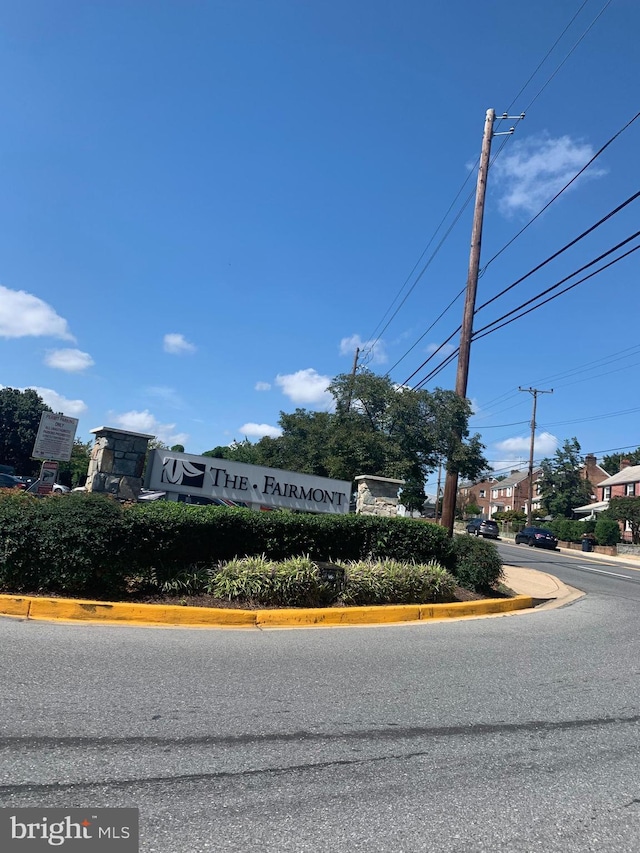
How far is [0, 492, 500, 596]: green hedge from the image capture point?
7156mm

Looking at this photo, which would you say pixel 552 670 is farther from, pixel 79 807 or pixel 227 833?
pixel 79 807

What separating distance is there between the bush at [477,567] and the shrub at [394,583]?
0.86m

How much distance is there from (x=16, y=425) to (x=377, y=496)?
53.5 m

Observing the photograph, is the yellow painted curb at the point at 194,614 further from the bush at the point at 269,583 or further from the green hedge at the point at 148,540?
the green hedge at the point at 148,540

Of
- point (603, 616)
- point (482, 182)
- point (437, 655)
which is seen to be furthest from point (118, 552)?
point (482, 182)

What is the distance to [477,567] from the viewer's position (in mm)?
10312

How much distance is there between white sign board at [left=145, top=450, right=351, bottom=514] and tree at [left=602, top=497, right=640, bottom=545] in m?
30.9

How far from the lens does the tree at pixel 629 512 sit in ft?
120

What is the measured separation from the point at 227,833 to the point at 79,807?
751mm

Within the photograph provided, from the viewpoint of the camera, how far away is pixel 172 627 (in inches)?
269

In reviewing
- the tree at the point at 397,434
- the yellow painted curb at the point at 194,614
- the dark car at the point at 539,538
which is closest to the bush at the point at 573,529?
the dark car at the point at 539,538

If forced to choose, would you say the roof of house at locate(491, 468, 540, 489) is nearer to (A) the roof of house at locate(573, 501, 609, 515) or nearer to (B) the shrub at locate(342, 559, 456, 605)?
(A) the roof of house at locate(573, 501, 609, 515)

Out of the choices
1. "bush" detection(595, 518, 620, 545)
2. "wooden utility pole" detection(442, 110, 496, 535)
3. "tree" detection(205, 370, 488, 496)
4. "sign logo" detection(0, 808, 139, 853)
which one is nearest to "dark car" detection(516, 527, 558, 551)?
"bush" detection(595, 518, 620, 545)

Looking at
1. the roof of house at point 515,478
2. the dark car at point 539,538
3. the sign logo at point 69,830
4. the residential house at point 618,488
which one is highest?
the roof of house at point 515,478
